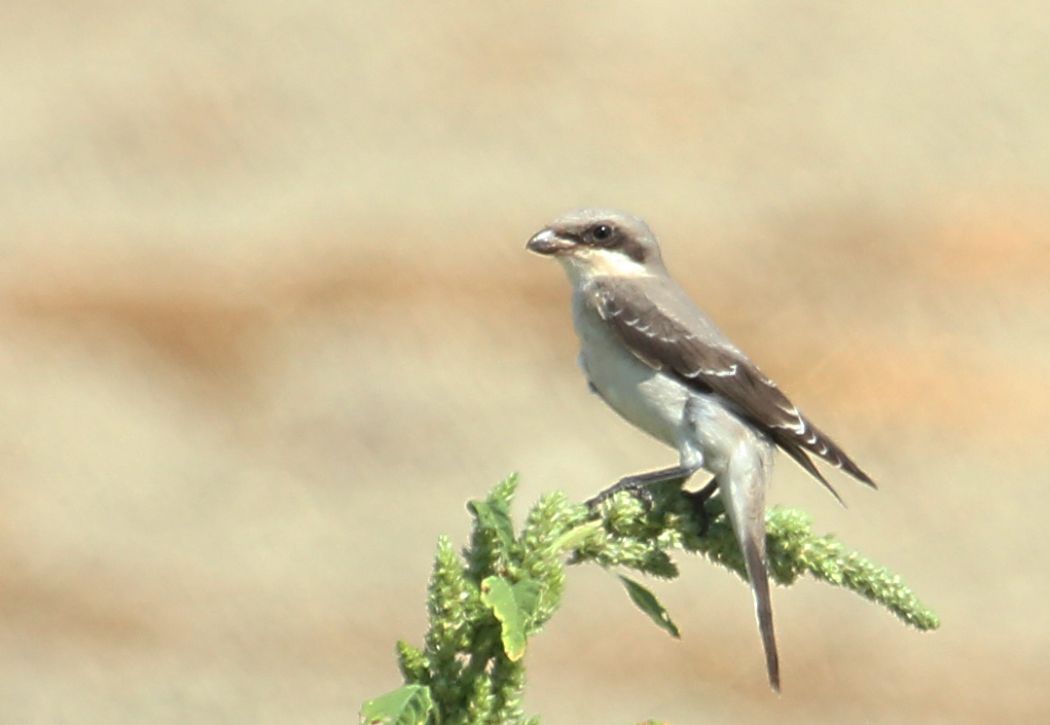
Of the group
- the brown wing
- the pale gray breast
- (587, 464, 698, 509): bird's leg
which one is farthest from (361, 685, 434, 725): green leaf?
the pale gray breast

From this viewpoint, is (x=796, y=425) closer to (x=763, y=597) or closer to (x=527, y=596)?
(x=763, y=597)

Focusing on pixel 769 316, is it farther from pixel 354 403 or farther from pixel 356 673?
pixel 356 673

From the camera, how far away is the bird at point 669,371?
4.13 meters

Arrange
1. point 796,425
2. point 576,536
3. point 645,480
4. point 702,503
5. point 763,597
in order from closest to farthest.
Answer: point 576,536 → point 702,503 → point 763,597 → point 645,480 → point 796,425

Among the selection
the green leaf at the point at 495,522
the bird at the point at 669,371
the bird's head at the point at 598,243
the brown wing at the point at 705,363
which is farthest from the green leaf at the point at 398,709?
the bird's head at the point at 598,243

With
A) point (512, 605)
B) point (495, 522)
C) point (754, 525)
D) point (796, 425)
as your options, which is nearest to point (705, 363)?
point (796, 425)

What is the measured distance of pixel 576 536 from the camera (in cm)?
231

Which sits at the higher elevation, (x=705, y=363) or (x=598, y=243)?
(x=598, y=243)

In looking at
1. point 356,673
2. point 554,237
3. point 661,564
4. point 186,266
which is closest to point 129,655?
point 356,673

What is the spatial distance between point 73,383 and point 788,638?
4313 mm

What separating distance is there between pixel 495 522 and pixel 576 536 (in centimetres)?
15

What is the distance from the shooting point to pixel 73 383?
36.1ft

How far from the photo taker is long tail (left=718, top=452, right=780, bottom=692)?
3.05 metres

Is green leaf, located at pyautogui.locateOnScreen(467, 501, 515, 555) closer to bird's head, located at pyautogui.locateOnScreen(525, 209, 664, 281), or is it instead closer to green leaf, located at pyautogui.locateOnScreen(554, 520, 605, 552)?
green leaf, located at pyautogui.locateOnScreen(554, 520, 605, 552)
